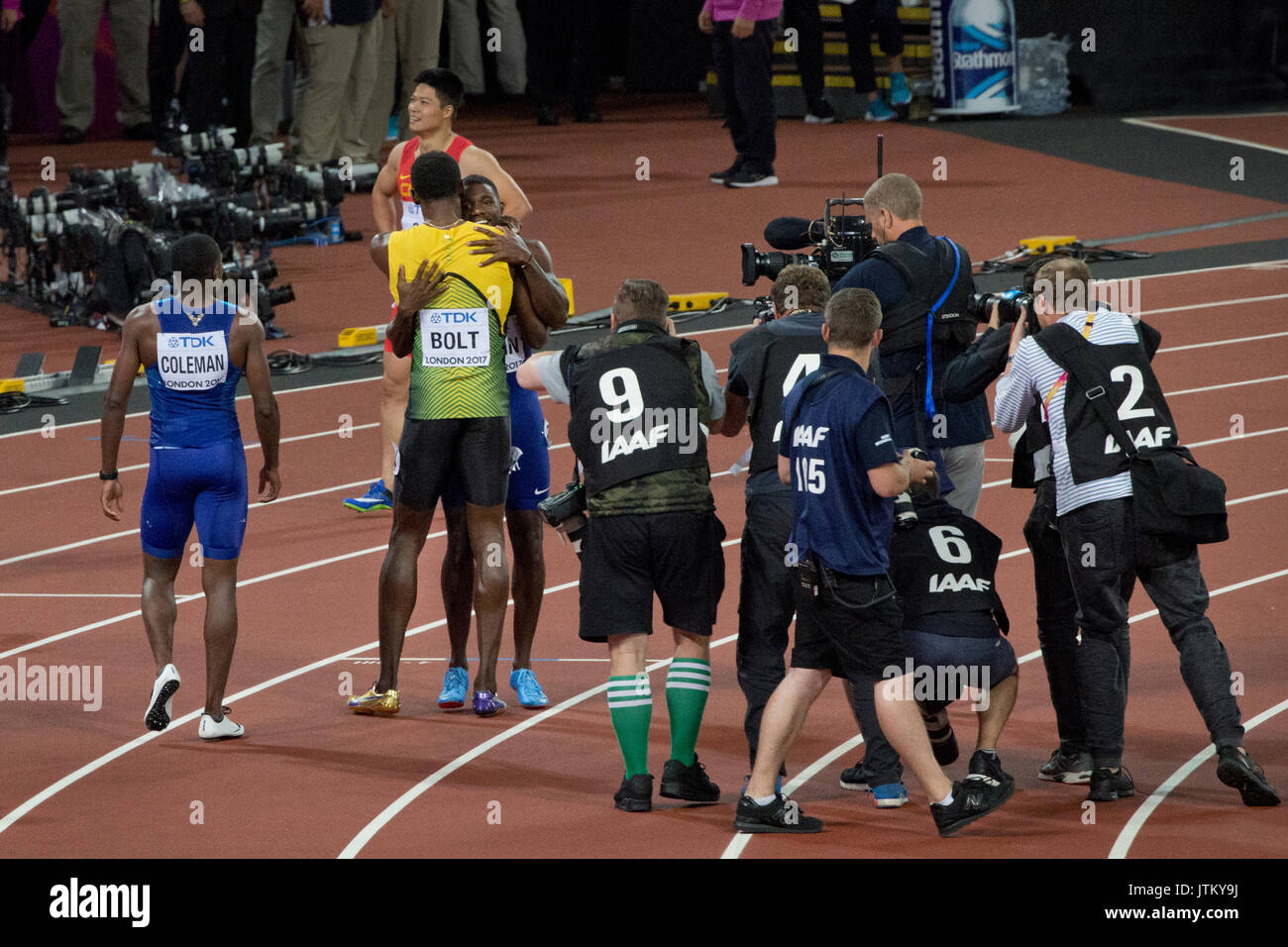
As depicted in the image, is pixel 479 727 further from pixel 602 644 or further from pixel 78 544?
pixel 78 544

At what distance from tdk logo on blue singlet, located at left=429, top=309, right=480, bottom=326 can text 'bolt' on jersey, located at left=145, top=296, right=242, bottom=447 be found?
718 mm

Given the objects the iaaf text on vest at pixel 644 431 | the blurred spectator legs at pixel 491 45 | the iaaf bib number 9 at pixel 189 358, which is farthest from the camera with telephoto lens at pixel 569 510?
the blurred spectator legs at pixel 491 45

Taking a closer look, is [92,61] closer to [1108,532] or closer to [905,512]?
[905,512]

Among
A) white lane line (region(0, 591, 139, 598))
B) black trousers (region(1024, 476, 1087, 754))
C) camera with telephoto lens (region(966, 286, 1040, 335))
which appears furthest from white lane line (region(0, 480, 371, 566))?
black trousers (region(1024, 476, 1087, 754))

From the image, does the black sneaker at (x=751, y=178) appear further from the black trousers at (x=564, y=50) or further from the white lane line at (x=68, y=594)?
the white lane line at (x=68, y=594)

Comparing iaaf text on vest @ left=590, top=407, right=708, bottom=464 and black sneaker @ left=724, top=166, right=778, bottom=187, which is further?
black sneaker @ left=724, top=166, right=778, bottom=187

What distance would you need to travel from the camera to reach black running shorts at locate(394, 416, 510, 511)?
23.8 ft

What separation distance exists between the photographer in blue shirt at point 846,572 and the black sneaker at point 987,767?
95mm

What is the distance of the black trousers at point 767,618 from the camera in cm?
636

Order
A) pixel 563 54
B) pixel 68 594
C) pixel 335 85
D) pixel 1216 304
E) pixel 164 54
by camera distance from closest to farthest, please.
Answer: pixel 68 594 → pixel 1216 304 → pixel 335 85 → pixel 164 54 → pixel 563 54

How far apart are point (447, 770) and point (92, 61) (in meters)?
16.9

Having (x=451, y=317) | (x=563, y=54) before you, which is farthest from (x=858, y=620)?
(x=563, y=54)

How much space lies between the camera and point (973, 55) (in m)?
21.1

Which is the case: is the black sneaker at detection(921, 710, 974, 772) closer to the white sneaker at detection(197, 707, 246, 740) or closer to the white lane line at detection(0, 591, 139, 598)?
the white sneaker at detection(197, 707, 246, 740)
